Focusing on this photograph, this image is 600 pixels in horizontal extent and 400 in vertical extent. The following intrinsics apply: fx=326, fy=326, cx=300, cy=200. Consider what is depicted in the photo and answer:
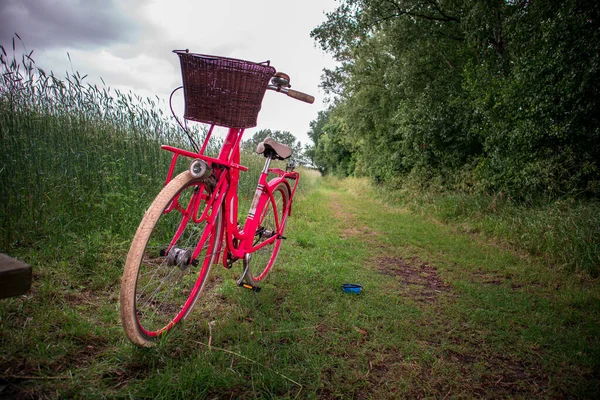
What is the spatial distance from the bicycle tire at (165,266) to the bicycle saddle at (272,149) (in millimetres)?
733

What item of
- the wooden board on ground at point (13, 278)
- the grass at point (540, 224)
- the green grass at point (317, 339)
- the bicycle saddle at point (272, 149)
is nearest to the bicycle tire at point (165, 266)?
the green grass at point (317, 339)

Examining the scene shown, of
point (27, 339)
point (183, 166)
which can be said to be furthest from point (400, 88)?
point (27, 339)

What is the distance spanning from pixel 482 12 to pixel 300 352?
7.58 m

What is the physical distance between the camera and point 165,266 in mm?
2127

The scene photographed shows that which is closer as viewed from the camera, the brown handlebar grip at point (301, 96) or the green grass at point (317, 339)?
the green grass at point (317, 339)

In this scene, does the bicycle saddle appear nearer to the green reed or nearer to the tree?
the green reed

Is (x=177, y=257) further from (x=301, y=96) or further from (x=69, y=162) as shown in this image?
(x=69, y=162)

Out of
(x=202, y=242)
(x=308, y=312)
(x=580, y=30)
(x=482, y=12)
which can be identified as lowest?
(x=308, y=312)

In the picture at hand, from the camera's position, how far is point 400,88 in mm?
10359

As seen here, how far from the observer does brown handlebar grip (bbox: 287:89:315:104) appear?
8.27ft

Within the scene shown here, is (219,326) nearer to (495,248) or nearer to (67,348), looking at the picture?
(67,348)

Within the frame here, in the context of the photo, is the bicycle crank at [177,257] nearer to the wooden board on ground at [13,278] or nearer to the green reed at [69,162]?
the wooden board on ground at [13,278]

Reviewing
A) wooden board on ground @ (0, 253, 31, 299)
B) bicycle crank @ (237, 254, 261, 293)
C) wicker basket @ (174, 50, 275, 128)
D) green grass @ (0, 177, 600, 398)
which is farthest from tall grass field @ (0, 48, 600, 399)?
wicker basket @ (174, 50, 275, 128)

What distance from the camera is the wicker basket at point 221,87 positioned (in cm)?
180
